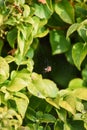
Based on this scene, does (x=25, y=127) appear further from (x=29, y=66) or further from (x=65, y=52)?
(x=65, y=52)

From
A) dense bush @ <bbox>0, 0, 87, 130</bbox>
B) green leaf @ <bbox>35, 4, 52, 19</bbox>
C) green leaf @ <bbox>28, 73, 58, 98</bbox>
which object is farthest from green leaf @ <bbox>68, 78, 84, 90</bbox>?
green leaf @ <bbox>35, 4, 52, 19</bbox>

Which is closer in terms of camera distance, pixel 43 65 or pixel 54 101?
pixel 54 101

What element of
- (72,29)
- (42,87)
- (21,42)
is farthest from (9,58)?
(72,29)

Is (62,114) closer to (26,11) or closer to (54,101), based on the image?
(54,101)

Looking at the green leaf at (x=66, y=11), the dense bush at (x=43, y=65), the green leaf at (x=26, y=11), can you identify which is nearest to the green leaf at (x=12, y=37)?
the dense bush at (x=43, y=65)

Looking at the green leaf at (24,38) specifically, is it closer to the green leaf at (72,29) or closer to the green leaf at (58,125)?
the green leaf at (72,29)

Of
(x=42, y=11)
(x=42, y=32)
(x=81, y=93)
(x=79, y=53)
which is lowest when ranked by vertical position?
(x=81, y=93)

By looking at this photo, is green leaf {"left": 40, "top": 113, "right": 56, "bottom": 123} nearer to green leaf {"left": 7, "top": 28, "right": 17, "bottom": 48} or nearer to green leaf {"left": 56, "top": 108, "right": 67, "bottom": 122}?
green leaf {"left": 56, "top": 108, "right": 67, "bottom": 122}
